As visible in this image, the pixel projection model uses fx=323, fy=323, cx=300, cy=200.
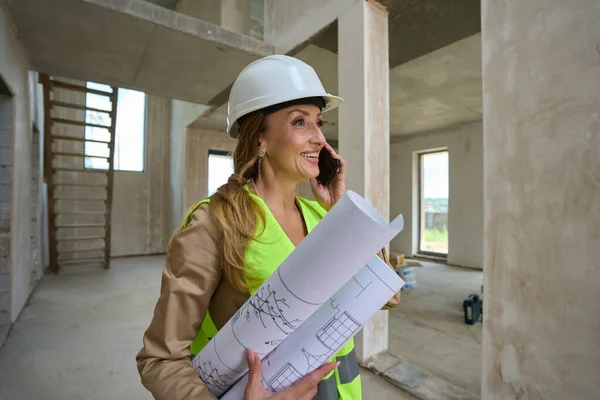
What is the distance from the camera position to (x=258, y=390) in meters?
0.55

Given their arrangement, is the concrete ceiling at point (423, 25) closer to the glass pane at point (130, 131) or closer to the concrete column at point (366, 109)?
the concrete column at point (366, 109)

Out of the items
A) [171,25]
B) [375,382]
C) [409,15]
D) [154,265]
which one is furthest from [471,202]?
[154,265]

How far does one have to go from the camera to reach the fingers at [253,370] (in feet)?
1.79

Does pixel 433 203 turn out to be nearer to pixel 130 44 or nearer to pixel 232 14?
pixel 232 14

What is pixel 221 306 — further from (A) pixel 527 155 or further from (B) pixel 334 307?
(A) pixel 527 155

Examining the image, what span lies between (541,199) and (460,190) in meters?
4.62

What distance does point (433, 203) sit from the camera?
6.42 meters

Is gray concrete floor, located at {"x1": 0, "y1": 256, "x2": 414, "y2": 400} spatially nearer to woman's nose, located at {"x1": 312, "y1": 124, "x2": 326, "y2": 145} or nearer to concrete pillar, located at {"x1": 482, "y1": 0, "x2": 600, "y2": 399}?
concrete pillar, located at {"x1": 482, "y1": 0, "x2": 600, "y2": 399}

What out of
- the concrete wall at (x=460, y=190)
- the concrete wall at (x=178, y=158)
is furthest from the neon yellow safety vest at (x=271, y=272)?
the concrete wall at (x=178, y=158)

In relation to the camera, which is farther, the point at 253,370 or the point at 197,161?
the point at 197,161

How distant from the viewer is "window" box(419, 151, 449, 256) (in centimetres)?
618

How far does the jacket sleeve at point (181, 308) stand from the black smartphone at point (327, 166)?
17.2 inches

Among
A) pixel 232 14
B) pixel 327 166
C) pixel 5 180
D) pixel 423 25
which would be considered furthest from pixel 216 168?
pixel 327 166

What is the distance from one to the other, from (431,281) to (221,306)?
4472 millimetres
